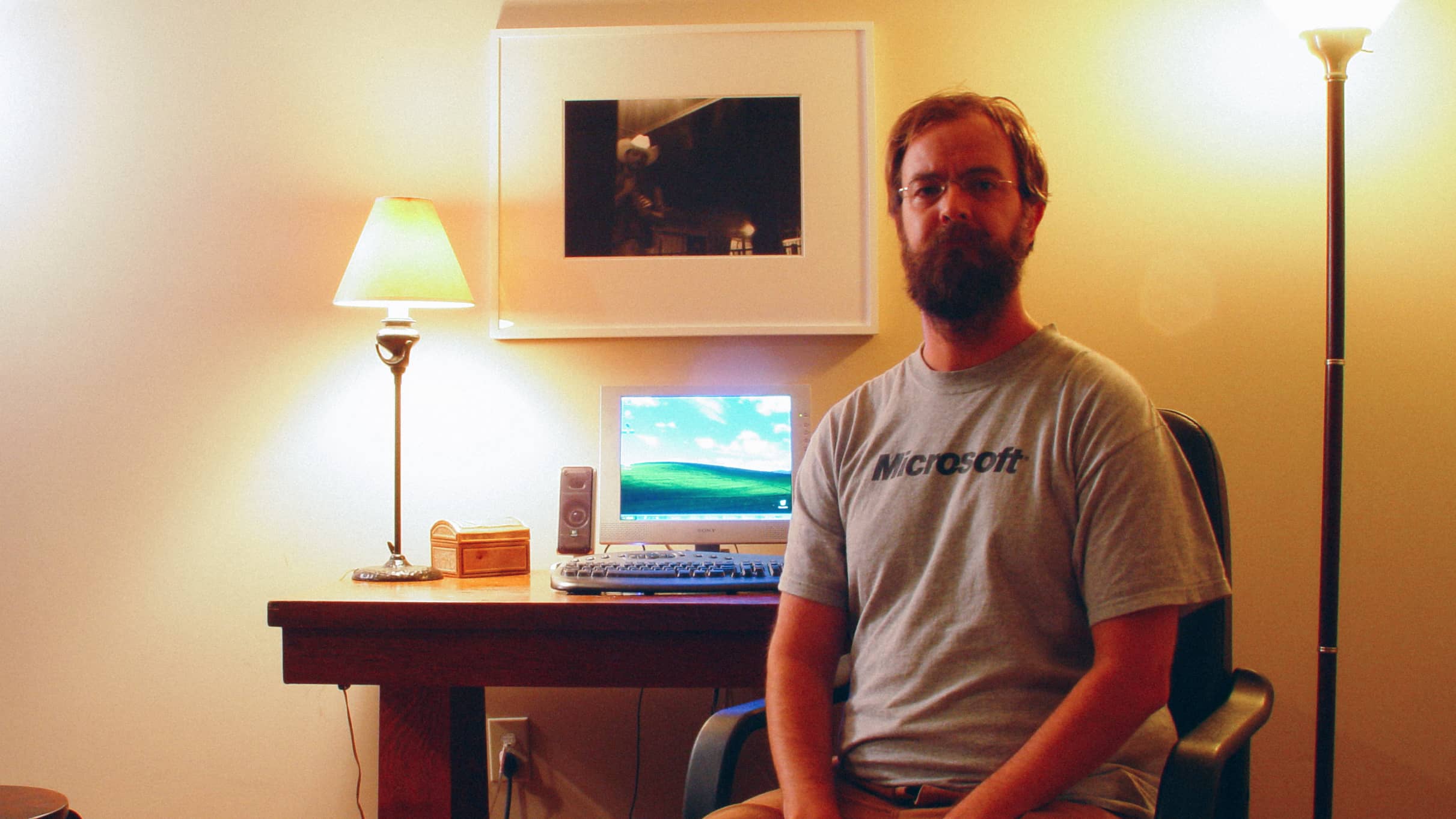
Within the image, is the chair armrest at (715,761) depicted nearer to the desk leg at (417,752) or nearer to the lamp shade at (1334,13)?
the desk leg at (417,752)

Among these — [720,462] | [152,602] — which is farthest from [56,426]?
[720,462]

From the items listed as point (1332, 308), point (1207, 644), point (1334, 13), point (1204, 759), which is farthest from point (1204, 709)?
point (1334, 13)

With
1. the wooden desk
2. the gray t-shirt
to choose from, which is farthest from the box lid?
the gray t-shirt

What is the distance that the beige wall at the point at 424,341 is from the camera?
6.73ft

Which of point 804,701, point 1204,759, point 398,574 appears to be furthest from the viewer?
point 398,574

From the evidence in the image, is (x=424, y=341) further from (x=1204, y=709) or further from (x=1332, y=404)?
(x=1332, y=404)

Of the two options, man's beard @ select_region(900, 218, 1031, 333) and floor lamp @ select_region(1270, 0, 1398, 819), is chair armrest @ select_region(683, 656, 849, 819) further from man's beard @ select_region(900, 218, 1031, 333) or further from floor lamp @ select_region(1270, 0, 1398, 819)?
floor lamp @ select_region(1270, 0, 1398, 819)

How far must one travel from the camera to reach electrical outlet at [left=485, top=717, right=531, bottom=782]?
210 centimetres

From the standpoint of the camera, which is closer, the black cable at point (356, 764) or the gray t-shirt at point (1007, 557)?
the gray t-shirt at point (1007, 557)

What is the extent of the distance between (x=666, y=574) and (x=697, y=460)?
1.10 ft

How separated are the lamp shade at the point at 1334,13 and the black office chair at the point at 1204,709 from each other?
0.88 metres

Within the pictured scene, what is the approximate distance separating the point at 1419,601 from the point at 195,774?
8.40 feet

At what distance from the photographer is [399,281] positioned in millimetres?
1862

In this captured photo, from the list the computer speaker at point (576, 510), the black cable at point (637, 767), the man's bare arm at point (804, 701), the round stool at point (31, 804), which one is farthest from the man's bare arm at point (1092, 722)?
the round stool at point (31, 804)
